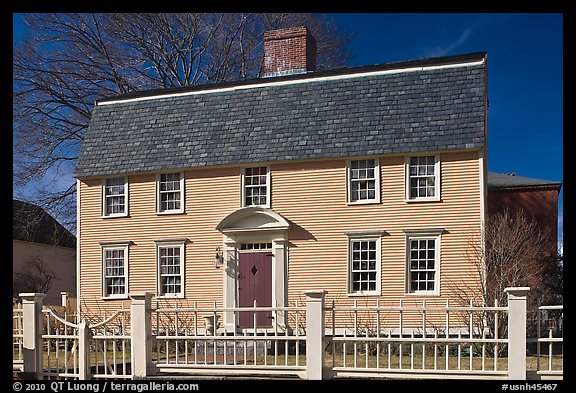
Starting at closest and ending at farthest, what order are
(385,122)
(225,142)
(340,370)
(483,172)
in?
(340,370)
(483,172)
(385,122)
(225,142)

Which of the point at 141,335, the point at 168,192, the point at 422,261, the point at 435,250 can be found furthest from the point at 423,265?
the point at 141,335

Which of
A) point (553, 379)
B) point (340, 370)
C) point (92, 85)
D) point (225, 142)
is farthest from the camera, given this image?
point (92, 85)

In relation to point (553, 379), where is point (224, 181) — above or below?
above

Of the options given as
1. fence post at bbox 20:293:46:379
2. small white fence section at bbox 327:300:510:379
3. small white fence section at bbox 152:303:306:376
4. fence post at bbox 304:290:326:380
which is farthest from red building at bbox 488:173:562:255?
fence post at bbox 20:293:46:379

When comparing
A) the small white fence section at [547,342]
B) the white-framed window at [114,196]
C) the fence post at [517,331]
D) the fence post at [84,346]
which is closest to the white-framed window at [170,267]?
the white-framed window at [114,196]

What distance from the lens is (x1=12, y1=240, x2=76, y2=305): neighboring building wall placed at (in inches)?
1160

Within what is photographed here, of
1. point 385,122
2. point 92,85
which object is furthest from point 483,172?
point 92,85

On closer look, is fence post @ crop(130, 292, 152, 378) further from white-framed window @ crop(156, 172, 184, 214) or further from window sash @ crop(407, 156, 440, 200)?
window sash @ crop(407, 156, 440, 200)

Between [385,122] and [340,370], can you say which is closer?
[340,370]

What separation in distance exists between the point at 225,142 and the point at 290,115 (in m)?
2.10

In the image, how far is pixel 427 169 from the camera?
1680cm

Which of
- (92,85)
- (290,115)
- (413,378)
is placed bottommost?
(413,378)

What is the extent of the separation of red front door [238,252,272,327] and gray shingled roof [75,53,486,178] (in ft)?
9.36
